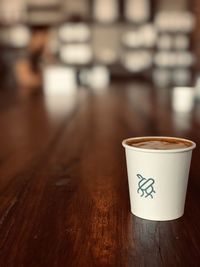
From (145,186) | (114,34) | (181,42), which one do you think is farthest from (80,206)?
(181,42)

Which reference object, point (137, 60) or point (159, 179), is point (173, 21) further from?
point (159, 179)

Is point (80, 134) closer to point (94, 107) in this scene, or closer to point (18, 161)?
point (18, 161)

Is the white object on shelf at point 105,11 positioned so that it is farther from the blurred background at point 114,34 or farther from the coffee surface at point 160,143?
the coffee surface at point 160,143

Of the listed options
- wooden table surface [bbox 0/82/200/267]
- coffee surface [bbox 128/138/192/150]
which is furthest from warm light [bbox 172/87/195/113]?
coffee surface [bbox 128/138/192/150]

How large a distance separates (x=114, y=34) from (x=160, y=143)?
5.99 meters

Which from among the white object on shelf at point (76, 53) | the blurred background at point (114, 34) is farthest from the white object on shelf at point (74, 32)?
the white object on shelf at point (76, 53)

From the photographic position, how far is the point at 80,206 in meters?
0.62

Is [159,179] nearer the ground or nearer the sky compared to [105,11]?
nearer the ground

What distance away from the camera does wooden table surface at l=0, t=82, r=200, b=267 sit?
0.45m

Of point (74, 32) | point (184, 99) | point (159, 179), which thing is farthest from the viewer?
point (74, 32)

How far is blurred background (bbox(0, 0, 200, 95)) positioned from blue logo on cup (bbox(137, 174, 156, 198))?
18.8 feet

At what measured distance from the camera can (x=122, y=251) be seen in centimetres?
46

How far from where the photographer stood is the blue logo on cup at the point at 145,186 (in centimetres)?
55

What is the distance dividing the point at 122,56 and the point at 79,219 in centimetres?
605
